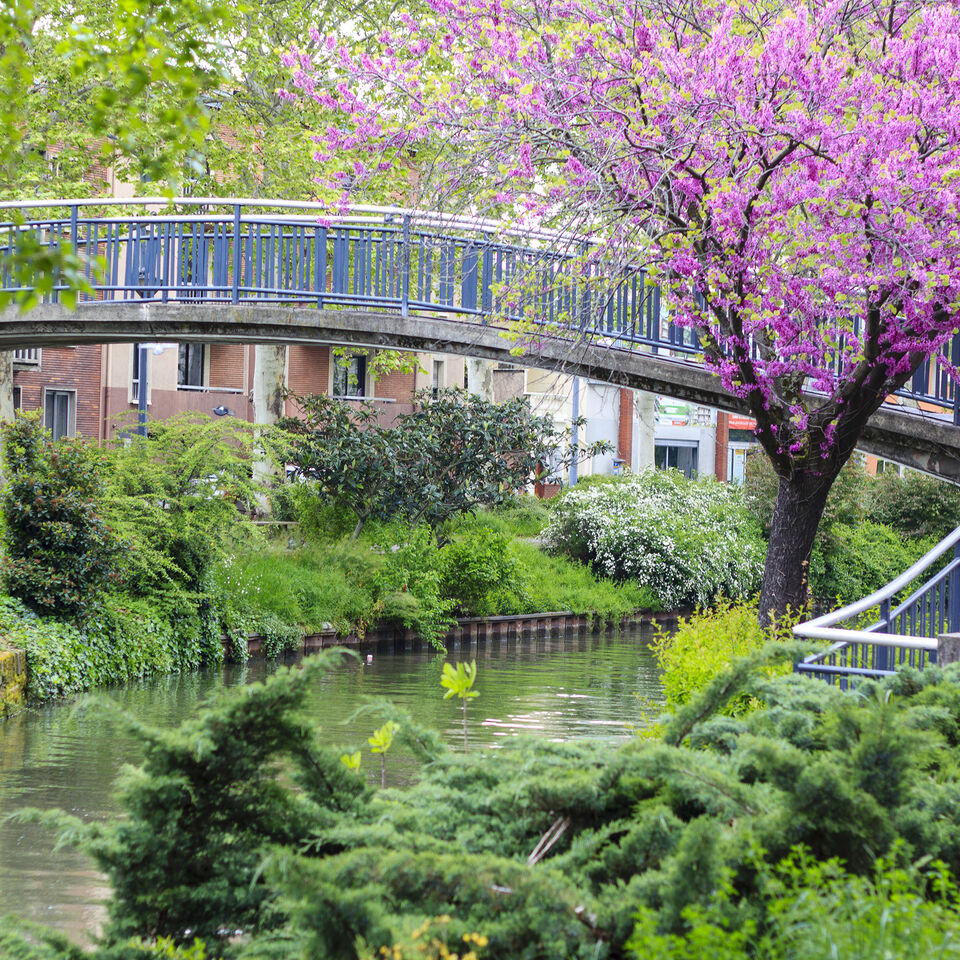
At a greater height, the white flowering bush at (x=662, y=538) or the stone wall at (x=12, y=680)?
the white flowering bush at (x=662, y=538)

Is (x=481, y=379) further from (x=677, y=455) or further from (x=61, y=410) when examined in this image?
(x=677, y=455)

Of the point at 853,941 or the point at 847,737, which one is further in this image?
the point at 847,737

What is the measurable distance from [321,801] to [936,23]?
8918mm

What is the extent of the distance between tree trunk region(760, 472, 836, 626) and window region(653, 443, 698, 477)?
137ft

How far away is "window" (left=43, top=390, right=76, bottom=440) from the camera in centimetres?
3319

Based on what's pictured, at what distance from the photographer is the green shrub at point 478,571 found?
70.3ft

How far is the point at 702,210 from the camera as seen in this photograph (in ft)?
36.3

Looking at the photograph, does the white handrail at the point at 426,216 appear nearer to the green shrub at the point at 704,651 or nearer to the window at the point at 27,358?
the green shrub at the point at 704,651

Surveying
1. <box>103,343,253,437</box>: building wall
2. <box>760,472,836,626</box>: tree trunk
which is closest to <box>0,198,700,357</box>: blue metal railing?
<box>760,472,836,626</box>: tree trunk

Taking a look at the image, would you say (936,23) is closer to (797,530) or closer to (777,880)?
(797,530)

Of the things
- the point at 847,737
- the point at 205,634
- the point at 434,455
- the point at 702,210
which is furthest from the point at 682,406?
the point at 847,737

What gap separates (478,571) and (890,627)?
503 inches

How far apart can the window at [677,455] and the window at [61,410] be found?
2754cm

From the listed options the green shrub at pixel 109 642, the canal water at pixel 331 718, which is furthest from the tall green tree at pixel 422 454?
the green shrub at pixel 109 642
